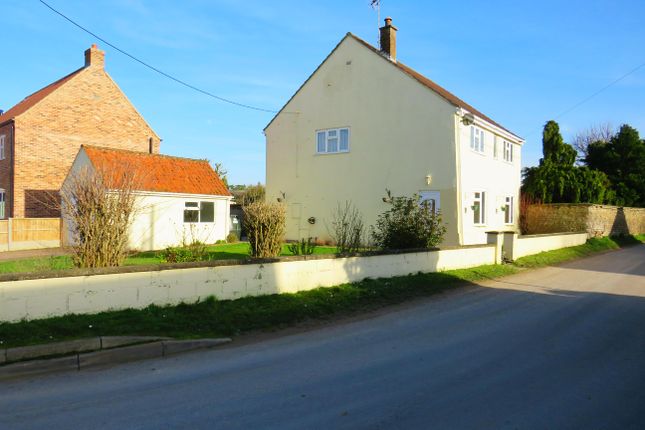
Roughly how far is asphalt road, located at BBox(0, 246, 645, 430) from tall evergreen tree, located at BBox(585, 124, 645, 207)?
38492 millimetres

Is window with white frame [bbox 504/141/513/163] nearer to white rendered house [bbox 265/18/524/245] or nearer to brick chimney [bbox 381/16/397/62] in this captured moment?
white rendered house [bbox 265/18/524/245]

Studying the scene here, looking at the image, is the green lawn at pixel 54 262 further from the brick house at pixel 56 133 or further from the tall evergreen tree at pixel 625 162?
the tall evergreen tree at pixel 625 162

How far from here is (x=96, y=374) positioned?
18.4 feet

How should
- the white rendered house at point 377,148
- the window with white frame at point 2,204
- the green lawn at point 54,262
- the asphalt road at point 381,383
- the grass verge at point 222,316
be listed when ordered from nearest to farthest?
the asphalt road at point 381,383, the grass verge at point 222,316, the green lawn at point 54,262, the white rendered house at point 377,148, the window with white frame at point 2,204

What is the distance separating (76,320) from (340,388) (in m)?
4.24

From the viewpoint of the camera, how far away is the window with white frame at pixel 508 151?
26469mm

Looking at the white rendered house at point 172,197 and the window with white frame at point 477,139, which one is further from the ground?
the window with white frame at point 477,139

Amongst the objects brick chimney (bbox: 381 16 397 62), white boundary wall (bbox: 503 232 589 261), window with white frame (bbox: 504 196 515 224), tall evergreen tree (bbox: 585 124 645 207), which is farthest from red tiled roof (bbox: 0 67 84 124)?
tall evergreen tree (bbox: 585 124 645 207)

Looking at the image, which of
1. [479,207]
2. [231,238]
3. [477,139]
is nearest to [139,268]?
[231,238]

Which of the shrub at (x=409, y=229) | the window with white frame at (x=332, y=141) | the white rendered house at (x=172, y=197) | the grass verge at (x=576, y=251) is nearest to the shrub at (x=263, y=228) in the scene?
the shrub at (x=409, y=229)

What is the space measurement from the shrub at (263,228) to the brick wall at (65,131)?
58.0ft

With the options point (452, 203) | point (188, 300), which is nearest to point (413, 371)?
point (188, 300)

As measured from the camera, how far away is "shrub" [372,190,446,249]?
45.7ft

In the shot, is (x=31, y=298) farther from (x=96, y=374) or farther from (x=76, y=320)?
(x=96, y=374)
